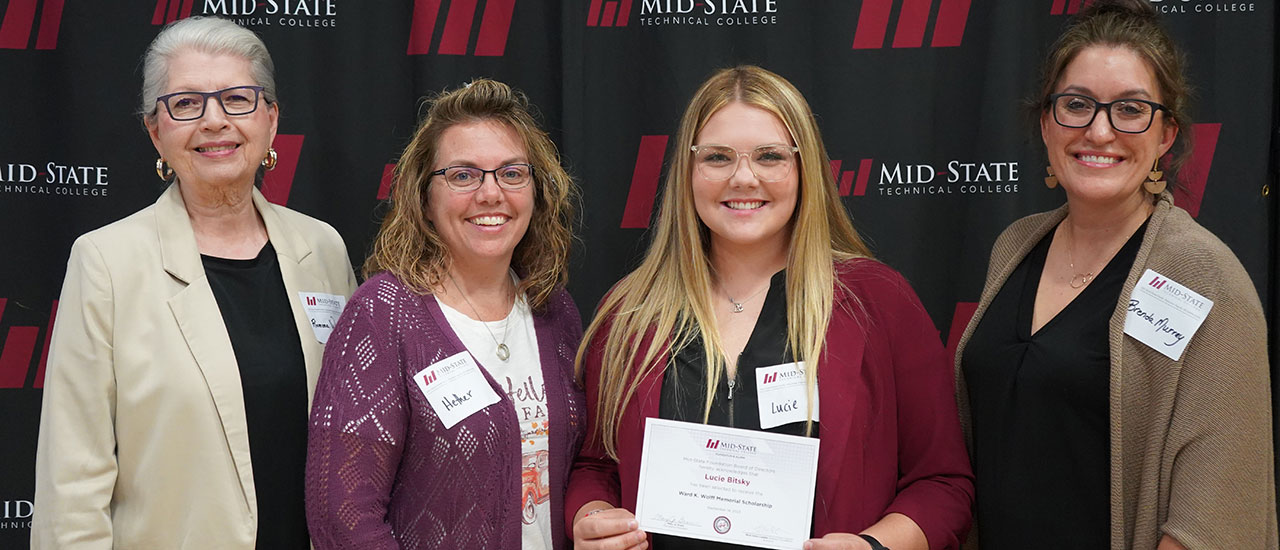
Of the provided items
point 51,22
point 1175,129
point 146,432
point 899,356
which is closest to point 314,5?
point 51,22

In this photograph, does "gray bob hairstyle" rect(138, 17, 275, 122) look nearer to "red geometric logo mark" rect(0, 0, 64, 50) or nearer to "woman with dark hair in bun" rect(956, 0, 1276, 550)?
"red geometric logo mark" rect(0, 0, 64, 50)

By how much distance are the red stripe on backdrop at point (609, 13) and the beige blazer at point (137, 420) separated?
148cm

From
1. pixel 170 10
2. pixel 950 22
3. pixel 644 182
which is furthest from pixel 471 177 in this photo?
pixel 950 22

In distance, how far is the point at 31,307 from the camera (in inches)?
124

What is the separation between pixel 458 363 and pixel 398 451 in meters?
0.21

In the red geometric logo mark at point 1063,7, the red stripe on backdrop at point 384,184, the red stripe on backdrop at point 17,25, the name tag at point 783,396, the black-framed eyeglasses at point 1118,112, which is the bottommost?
the name tag at point 783,396

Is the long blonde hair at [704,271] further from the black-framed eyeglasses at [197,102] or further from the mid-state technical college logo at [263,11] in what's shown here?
the mid-state technical college logo at [263,11]

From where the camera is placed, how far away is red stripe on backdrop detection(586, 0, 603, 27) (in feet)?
10.2

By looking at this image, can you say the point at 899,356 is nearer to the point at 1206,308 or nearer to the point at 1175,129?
the point at 1206,308

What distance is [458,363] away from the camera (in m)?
2.09

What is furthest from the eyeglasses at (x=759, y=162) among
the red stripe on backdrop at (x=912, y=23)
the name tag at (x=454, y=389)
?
the red stripe on backdrop at (x=912, y=23)

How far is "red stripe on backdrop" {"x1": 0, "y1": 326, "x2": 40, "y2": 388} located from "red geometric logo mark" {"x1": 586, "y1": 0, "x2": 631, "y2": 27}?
196 centimetres

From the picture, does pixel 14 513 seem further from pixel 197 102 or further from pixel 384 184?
pixel 197 102

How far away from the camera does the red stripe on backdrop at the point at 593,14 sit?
122 inches
